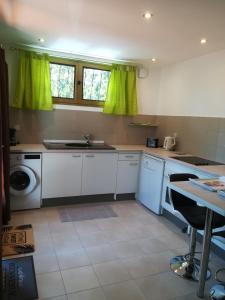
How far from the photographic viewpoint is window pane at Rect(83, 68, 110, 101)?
13.3ft

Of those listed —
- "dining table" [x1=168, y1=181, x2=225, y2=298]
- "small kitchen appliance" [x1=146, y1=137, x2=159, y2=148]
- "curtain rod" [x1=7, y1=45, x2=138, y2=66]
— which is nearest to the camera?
"dining table" [x1=168, y1=181, x2=225, y2=298]

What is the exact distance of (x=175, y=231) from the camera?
3072 millimetres

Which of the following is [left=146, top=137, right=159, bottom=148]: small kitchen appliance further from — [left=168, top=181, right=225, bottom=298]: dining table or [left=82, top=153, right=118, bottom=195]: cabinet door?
[left=168, top=181, right=225, bottom=298]: dining table

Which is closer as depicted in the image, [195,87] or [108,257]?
[108,257]

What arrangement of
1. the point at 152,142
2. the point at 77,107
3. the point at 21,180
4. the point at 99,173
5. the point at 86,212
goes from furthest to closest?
the point at 152,142 < the point at 77,107 < the point at 99,173 < the point at 86,212 < the point at 21,180

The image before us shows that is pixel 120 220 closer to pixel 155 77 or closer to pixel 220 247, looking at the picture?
pixel 220 247

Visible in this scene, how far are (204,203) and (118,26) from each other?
203 centimetres

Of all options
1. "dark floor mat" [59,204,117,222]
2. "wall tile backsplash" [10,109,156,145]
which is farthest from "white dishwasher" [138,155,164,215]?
"wall tile backsplash" [10,109,156,145]

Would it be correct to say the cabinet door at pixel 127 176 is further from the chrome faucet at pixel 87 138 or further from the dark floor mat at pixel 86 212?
the chrome faucet at pixel 87 138

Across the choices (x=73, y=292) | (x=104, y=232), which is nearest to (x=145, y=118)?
(x=104, y=232)

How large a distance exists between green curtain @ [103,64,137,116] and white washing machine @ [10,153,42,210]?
154 cm

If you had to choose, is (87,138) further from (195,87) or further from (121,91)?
(195,87)

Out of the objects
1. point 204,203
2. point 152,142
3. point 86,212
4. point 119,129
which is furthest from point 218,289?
point 119,129

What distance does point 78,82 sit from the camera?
13.0 feet
